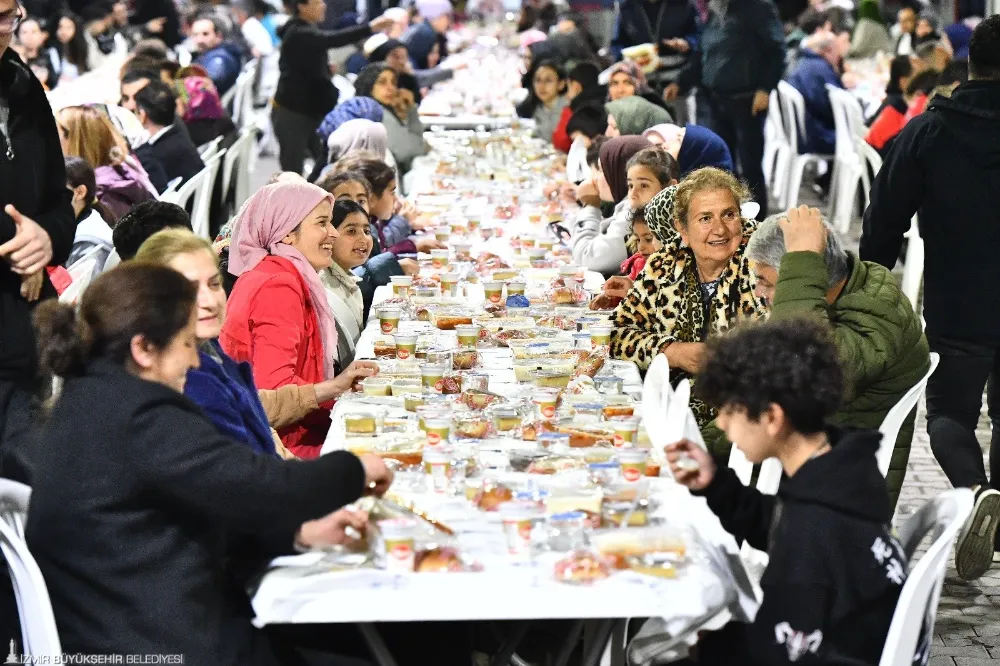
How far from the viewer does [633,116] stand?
24.6 ft

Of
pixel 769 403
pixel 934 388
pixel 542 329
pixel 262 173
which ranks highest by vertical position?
pixel 769 403

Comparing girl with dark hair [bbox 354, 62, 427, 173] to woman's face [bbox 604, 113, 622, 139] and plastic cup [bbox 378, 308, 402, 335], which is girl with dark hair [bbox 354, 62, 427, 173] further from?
plastic cup [bbox 378, 308, 402, 335]

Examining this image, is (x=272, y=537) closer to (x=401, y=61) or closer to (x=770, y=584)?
(x=770, y=584)

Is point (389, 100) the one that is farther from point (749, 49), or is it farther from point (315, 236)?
point (315, 236)

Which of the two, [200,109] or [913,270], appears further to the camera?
[200,109]

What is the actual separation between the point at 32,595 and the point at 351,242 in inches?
101

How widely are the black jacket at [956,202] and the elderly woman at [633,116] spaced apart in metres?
2.93

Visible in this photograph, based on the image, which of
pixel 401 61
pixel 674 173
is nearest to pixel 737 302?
pixel 674 173

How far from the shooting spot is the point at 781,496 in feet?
8.48

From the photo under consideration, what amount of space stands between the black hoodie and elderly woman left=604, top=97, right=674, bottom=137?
5.05 m

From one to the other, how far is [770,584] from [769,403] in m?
0.33

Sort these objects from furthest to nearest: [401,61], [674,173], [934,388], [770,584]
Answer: [401,61], [674,173], [934,388], [770,584]

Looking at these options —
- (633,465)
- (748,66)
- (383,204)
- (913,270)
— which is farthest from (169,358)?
(748,66)

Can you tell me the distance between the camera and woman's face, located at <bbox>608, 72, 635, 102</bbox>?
8.74 meters
